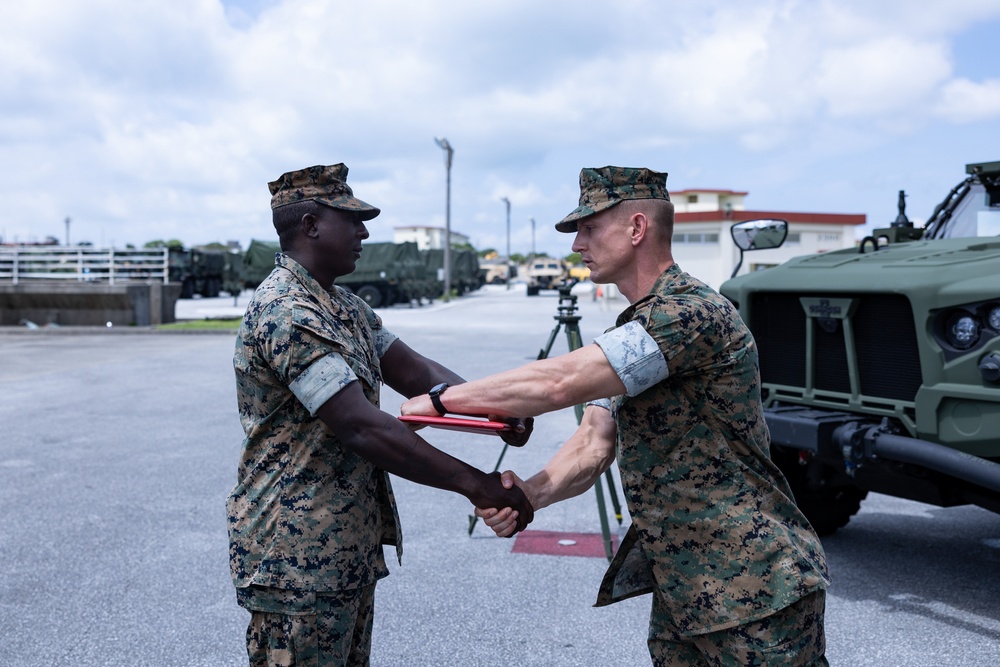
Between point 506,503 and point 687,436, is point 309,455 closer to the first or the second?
point 506,503

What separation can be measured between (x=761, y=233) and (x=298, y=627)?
401cm

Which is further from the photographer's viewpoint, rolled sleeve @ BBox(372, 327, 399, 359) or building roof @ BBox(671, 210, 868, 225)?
building roof @ BBox(671, 210, 868, 225)

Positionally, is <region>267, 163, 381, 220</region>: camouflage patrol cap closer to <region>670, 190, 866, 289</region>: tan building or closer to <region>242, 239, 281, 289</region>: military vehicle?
<region>242, 239, 281, 289</region>: military vehicle

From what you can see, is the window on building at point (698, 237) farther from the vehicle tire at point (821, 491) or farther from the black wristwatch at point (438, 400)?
A: the black wristwatch at point (438, 400)

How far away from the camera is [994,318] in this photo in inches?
171

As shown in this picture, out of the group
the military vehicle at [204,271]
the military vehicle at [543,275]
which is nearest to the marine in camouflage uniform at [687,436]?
the military vehicle at [204,271]

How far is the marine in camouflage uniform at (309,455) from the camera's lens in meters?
2.50

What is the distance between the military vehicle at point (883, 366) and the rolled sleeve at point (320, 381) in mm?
2943

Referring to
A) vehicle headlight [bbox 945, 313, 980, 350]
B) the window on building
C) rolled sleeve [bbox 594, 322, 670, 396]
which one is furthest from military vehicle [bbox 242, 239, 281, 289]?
rolled sleeve [bbox 594, 322, 670, 396]

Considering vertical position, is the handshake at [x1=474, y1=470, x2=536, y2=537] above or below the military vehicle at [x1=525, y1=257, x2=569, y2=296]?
below

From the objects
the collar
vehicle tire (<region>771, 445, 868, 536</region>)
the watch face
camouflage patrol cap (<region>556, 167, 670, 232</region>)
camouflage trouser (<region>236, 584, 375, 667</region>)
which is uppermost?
camouflage patrol cap (<region>556, 167, 670, 232</region>)

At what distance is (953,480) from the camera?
15.4ft

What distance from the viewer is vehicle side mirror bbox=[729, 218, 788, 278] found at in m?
5.70

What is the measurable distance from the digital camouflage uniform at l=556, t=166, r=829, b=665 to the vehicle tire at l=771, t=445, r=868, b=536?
284cm
